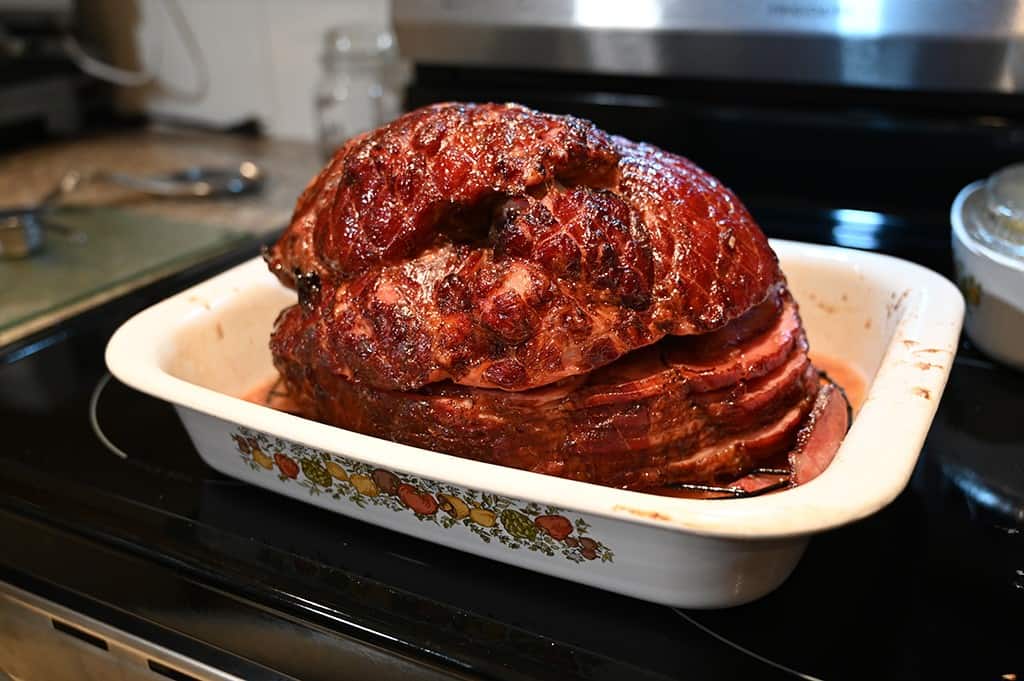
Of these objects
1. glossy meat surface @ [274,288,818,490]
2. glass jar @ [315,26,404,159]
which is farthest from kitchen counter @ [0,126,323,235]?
glossy meat surface @ [274,288,818,490]

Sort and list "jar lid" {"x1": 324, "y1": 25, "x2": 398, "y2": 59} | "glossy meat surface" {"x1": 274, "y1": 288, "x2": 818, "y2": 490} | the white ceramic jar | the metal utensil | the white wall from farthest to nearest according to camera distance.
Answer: the white wall < "jar lid" {"x1": 324, "y1": 25, "x2": 398, "y2": 59} < the metal utensil < the white ceramic jar < "glossy meat surface" {"x1": 274, "y1": 288, "x2": 818, "y2": 490}

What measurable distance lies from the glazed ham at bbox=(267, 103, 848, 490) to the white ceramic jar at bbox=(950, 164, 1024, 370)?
34 centimetres

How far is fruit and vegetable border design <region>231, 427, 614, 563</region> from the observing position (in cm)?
76

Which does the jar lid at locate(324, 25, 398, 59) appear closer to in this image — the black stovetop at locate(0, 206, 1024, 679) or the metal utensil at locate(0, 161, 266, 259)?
the metal utensil at locate(0, 161, 266, 259)

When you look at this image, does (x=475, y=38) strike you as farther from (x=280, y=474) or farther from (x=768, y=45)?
(x=280, y=474)

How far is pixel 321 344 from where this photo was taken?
0.93m

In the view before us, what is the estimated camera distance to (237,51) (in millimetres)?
2604

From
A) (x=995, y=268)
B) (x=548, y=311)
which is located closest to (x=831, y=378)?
(x=995, y=268)

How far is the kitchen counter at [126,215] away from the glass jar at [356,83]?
6.3 inches

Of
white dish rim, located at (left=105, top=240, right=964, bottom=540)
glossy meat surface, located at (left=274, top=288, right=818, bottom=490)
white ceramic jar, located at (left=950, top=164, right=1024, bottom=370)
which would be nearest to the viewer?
white dish rim, located at (left=105, top=240, right=964, bottom=540)

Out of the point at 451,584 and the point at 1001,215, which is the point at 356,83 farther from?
the point at 451,584

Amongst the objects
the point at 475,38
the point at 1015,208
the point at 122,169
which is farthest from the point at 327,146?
the point at 1015,208

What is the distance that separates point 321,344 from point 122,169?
189cm

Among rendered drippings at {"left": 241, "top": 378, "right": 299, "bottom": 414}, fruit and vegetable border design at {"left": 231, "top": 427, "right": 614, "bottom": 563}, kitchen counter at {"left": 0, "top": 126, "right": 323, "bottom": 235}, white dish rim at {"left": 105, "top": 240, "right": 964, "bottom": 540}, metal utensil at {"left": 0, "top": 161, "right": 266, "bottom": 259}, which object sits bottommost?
kitchen counter at {"left": 0, "top": 126, "right": 323, "bottom": 235}
